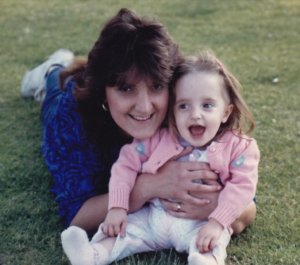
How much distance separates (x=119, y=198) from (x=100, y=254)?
283mm

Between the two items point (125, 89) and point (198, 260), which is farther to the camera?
point (125, 89)

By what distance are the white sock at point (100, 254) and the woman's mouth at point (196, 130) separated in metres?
0.70

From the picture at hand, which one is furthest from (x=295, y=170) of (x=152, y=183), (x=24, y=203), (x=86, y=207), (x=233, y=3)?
(x=233, y=3)

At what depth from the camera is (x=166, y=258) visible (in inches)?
93.6

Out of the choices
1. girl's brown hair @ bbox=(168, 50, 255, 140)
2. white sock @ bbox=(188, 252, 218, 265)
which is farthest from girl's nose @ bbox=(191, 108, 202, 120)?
white sock @ bbox=(188, 252, 218, 265)

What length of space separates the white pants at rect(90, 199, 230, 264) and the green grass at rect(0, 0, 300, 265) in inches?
2.0

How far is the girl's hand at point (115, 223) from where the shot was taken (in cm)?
231

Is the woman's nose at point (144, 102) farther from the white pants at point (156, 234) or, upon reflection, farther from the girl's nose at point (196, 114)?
the white pants at point (156, 234)

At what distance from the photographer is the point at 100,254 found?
226 cm

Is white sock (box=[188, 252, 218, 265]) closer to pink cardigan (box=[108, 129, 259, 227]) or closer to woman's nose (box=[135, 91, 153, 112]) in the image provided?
pink cardigan (box=[108, 129, 259, 227])

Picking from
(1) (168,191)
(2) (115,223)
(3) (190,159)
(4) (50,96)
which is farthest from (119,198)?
(4) (50,96)

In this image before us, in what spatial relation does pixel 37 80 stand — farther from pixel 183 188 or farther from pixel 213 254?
pixel 213 254

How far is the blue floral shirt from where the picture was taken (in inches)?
103

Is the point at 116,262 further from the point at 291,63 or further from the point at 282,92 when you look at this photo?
the point at 291,63
